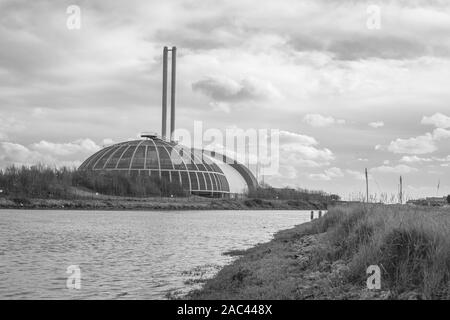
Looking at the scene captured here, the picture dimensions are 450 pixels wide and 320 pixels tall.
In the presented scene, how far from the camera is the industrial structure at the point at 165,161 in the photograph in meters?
152

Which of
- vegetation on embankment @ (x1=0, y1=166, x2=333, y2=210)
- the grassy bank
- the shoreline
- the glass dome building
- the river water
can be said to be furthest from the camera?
the glass dome building

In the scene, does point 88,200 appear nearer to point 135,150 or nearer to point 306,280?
point 135,150

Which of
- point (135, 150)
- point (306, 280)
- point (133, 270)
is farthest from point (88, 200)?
point (306, 280)

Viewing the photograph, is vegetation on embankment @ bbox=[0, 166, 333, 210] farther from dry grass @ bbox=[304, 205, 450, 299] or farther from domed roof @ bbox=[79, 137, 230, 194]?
dry grass @ bbox=[304, 205, 450, 299]

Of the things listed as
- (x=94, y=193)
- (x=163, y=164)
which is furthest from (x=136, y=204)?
(x=163, y=164)

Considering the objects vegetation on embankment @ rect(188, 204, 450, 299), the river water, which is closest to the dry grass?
vegetation on embankment @ rect(188, 204, 450, 299)

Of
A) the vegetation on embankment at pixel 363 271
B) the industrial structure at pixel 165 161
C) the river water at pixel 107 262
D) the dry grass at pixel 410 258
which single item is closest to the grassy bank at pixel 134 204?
the industrial structure at pixel 165 161

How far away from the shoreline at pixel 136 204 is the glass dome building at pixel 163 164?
13669 millimetres

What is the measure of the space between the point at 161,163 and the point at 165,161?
1346 mm

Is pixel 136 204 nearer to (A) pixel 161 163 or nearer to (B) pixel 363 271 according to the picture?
(A) pixel 161 163

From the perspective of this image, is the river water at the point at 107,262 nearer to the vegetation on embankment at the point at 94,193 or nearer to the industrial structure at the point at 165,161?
the vegetation on embankment at the point at 94,193

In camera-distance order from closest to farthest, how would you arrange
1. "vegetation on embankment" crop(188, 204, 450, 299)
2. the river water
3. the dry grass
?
the dry grass, "vegetation on embankment" crop(188, 204, 450, 299), the river water

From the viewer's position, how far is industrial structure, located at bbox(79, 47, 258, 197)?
15225 cm
